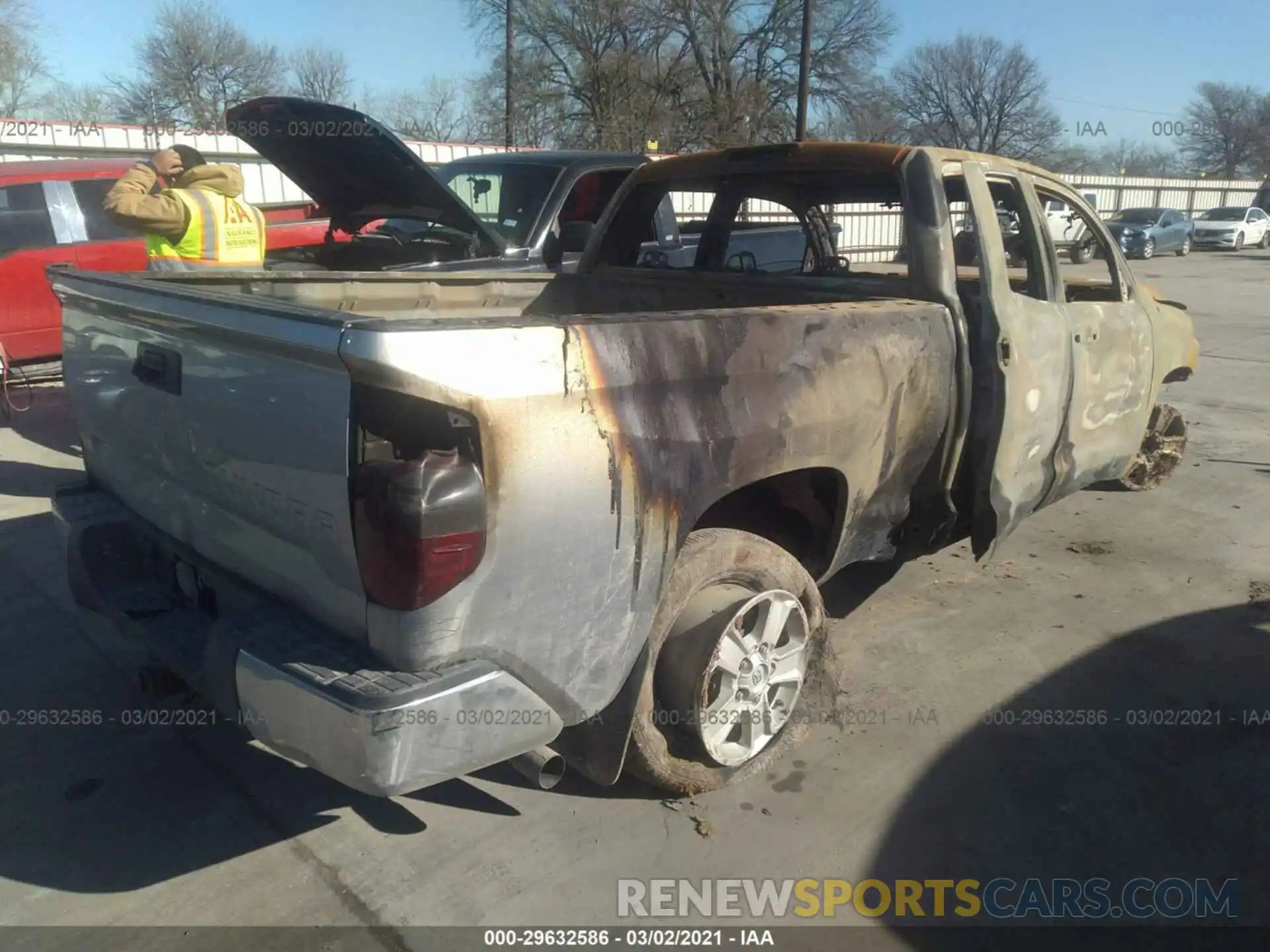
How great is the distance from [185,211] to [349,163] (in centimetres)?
96

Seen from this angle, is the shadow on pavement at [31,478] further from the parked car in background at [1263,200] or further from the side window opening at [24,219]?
the parked car in background at [1263,200]

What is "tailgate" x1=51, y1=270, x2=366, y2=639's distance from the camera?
2166 mm

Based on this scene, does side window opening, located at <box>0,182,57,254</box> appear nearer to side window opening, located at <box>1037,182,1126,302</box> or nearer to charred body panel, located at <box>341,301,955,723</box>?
charred body panel, located at <box>341,301,955,723</box>

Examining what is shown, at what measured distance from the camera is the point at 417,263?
649cm

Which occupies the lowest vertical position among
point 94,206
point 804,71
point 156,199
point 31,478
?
point 31,478

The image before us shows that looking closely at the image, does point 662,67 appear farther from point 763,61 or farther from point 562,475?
point 562,475

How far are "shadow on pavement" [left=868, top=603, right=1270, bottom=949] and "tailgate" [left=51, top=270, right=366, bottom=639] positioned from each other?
68.2 inches

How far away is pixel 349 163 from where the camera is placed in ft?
18.8

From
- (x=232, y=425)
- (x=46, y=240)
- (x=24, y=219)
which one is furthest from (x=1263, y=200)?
(x=232, y=425)

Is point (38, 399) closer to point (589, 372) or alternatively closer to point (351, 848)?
point (351, 848)

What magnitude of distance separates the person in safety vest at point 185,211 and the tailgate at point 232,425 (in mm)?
2578

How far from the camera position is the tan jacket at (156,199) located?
5406 mm

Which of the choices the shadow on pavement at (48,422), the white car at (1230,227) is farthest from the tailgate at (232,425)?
the white car at (1230,227)

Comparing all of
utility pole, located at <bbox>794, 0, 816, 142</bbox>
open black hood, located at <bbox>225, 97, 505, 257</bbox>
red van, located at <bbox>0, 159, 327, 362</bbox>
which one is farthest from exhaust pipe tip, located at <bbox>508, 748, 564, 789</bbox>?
utility pole, located at <bbox>794, 0, 816, 142</bbox>
